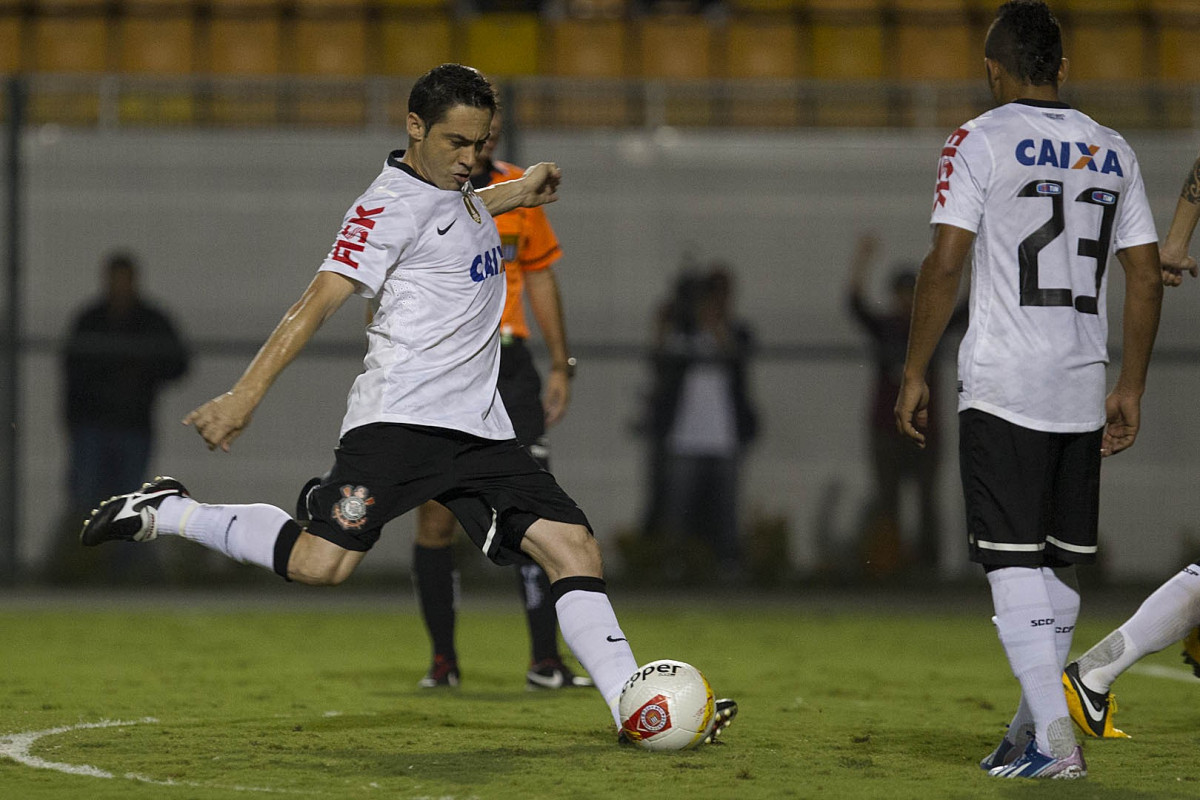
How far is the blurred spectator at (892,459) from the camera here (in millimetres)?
10234

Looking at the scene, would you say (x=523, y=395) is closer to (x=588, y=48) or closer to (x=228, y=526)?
(x=228, y=526)

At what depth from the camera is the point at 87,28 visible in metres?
13.8

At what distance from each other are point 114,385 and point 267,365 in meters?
6.42

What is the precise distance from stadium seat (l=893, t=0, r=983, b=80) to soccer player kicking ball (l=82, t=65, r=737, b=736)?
32.7ft

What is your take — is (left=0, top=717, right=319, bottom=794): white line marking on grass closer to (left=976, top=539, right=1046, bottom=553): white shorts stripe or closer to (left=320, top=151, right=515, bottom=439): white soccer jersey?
(left=320, top=151, right=515, bottom=439): white soccer jersey

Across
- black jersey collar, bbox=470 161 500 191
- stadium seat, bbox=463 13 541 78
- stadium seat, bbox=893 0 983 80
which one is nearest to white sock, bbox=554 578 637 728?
black jersey collar, bbox=470 161 500 191

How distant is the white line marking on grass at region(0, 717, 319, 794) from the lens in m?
4.07

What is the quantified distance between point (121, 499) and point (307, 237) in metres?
5.90

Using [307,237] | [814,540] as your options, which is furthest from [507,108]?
[814,540]

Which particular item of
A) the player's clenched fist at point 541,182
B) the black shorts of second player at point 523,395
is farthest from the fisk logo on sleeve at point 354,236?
the black shorts of second player at point 523,395

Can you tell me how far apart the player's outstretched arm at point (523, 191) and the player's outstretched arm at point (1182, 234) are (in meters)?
1.93

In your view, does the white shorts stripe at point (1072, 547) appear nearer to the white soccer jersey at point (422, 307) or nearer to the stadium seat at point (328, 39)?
the white soccer jersey at point (422, 307)

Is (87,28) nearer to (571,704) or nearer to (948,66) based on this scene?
(948,66)

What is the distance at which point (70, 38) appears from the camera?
539 inches
